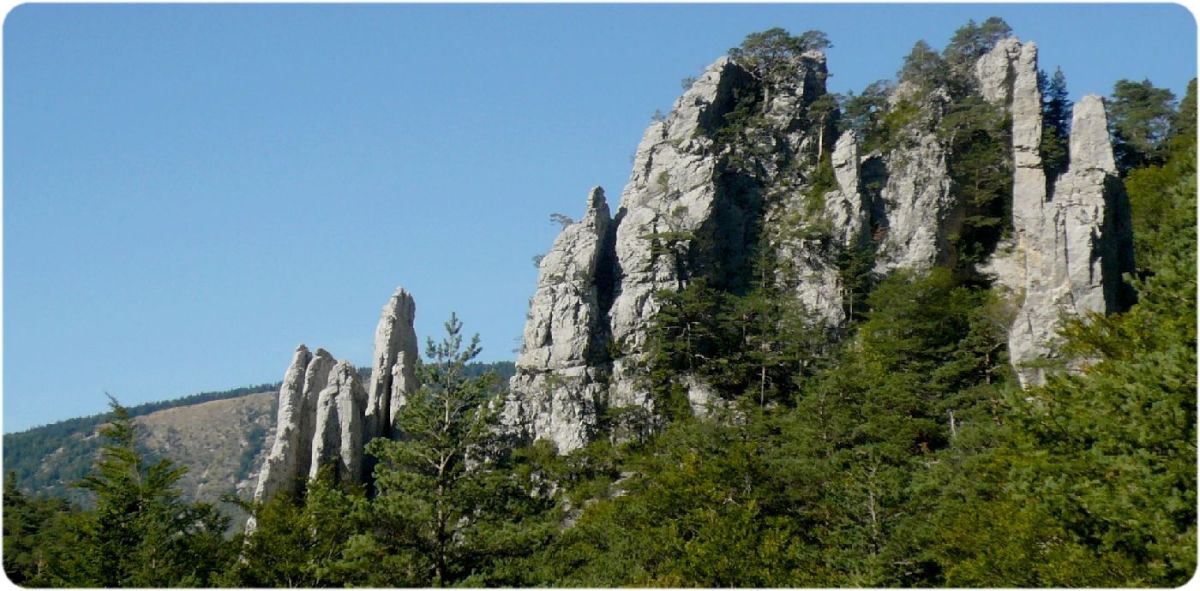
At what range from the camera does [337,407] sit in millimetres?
49344

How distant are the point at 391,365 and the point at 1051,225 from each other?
2866 centimetres

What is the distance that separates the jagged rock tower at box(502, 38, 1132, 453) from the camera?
53344 mm

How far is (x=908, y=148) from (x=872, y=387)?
1905cm

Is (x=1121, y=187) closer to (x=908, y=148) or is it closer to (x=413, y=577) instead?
(x=908, y=148)

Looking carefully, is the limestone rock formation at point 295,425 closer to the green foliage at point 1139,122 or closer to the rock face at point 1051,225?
the rock face at point 1051,225

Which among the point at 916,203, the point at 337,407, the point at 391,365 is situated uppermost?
the point at 916,203

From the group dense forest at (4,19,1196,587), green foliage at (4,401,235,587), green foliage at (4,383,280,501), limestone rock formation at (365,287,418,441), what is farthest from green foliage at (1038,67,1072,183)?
green foliage at (4,383,280,501)

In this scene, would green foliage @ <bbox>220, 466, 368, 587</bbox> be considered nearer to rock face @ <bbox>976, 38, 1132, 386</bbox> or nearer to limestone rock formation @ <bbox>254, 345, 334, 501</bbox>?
limestone rock formation @ <bbox>254, 345, 334, 501</bbox>

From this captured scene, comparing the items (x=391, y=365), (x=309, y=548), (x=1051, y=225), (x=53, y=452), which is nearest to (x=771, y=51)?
(x=1051, y=225)

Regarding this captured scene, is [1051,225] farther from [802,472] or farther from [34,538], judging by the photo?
Answer: [34,538]

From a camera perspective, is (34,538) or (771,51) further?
(771,51)

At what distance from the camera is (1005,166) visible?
60594 mm

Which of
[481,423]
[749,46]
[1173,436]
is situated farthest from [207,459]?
[1173,436]

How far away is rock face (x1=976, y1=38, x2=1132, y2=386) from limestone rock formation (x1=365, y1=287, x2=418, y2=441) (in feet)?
79.6
